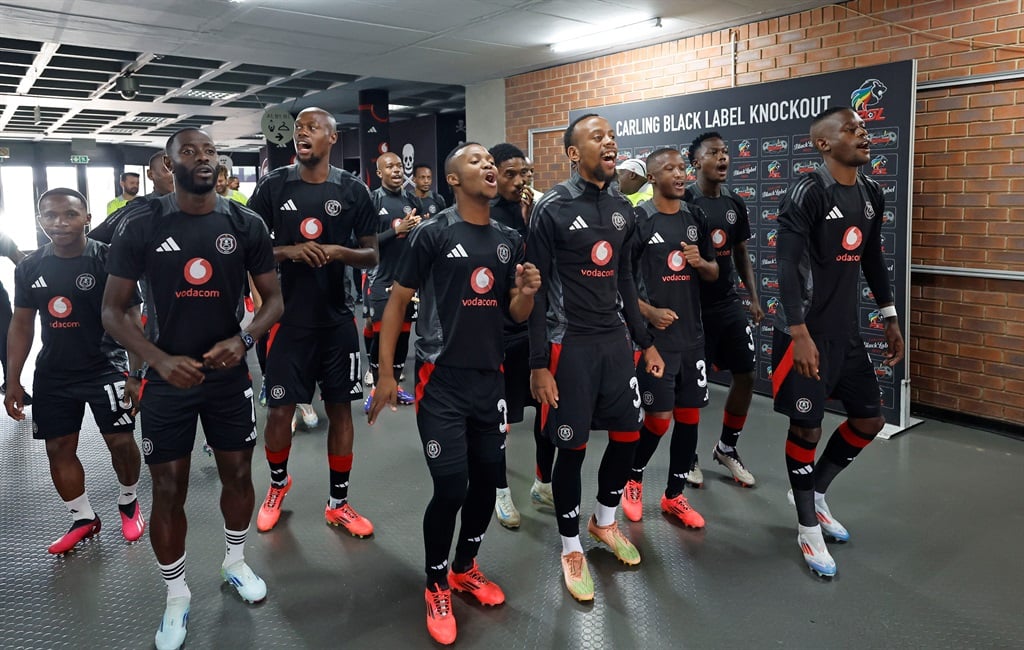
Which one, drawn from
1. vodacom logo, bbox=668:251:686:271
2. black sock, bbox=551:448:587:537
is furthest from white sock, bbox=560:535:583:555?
vodacom logo, bbox=668:251:686:271

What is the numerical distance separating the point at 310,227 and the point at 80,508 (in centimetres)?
166

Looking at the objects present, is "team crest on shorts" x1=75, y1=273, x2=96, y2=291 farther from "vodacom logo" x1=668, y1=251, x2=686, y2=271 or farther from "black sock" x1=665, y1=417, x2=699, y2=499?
"black sock" x1=665, y1=417, x2=699, y2=499

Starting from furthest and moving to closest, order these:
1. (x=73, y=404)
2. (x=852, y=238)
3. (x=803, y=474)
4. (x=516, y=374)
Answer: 1. (x=516, y=374)
2. (x=73, y=404)
3. (x=803, y=474)
4. (x=852, y=238)

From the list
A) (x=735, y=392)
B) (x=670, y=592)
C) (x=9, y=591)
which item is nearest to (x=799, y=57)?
(x=735, y=392)

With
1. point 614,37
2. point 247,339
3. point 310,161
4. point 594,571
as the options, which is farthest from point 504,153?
point 614,37

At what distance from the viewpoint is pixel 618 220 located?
2.75 meters

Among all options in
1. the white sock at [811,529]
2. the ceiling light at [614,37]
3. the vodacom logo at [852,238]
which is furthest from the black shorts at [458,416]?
the ceiling light at [614,37]

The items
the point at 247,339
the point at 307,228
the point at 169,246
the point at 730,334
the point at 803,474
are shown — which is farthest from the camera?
the point at 730,334

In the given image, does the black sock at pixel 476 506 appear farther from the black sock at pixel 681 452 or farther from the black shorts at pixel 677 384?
the black sock at pixel 681 452

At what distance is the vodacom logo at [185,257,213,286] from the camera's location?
2398mm

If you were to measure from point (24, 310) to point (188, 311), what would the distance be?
1.28 m

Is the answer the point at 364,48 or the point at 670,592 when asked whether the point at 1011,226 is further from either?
the point at 364,48

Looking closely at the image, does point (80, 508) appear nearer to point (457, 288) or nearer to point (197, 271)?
point (197, 271)

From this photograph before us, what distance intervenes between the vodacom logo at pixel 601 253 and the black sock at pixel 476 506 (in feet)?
2.76
